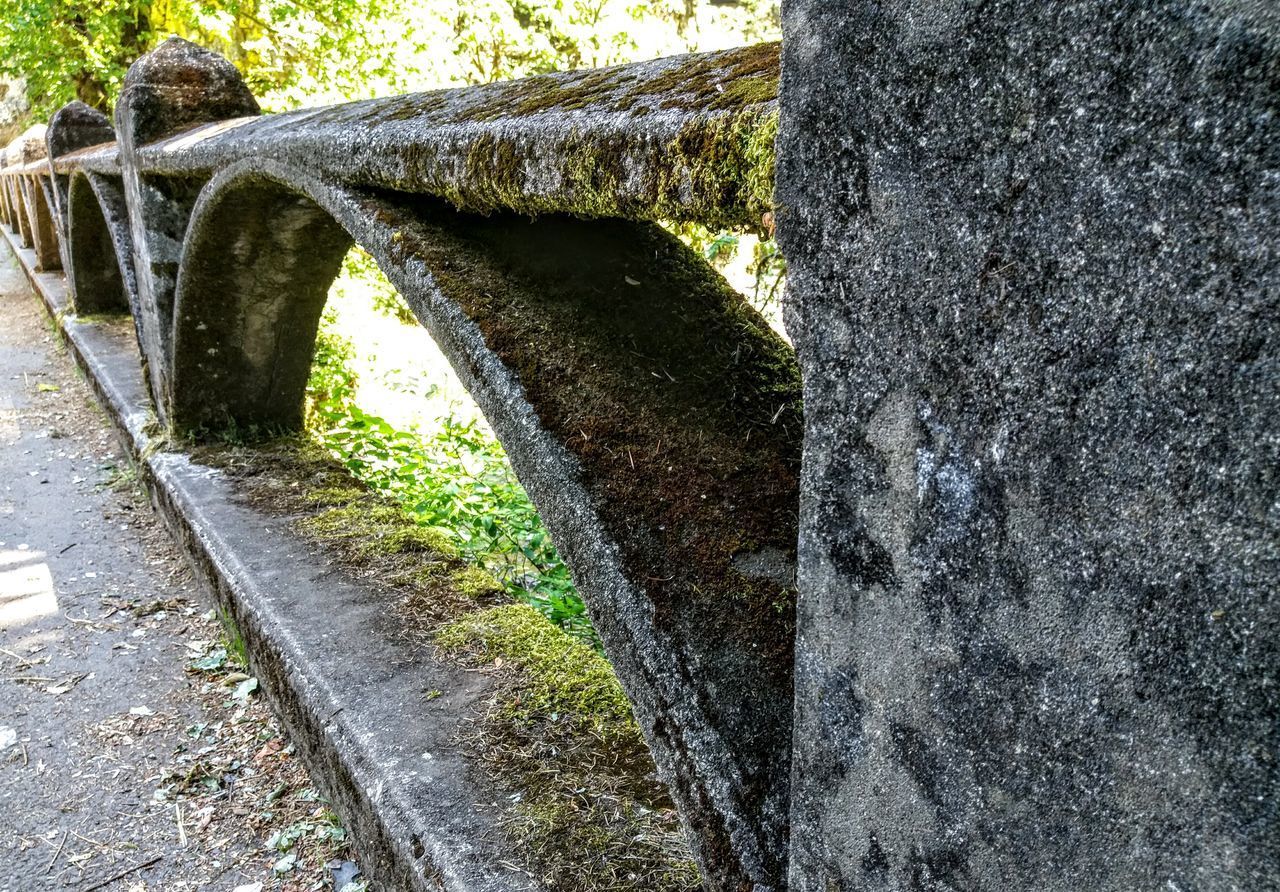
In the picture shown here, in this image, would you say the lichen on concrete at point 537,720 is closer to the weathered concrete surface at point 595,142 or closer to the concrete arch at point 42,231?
the weathered concrete surface at point 595,142

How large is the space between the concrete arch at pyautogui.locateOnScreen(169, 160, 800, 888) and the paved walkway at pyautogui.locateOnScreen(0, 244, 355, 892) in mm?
1574

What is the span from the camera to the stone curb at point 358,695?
1.94 metres

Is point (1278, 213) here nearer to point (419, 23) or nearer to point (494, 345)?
point (494, 345)

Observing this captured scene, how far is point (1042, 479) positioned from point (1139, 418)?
0.09 m

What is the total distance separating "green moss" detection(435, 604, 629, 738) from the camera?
234 centimetres

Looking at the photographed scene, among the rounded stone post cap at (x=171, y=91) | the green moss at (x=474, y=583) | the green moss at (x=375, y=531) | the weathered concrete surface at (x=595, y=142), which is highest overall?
the rounded stone post cap at (x=171, y=91)

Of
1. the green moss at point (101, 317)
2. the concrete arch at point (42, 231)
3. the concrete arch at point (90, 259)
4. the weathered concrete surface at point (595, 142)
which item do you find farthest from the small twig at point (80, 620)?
the concrete arch at point (42, 231)

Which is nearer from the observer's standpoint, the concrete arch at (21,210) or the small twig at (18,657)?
the small twig at (18,657)

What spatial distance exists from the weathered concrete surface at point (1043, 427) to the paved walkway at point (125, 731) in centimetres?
216

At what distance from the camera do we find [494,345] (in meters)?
1.75

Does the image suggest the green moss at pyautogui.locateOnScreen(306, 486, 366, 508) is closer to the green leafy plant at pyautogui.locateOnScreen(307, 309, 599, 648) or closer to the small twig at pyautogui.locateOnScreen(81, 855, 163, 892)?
the green leafy plant at pyautogui.locateOnScreen(307, 309, 599, 648)

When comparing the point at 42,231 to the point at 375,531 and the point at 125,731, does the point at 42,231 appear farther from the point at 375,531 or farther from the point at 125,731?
the point at 125,731

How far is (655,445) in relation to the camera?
1633mm

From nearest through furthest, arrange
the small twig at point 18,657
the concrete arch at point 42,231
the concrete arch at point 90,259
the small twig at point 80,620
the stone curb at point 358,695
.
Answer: the stone curb at point 358,695 → the small twig at point 18,657 → the small twig at point 80,620 → the concrete arch at point 90,259 → the concrete arch at point 42,231
